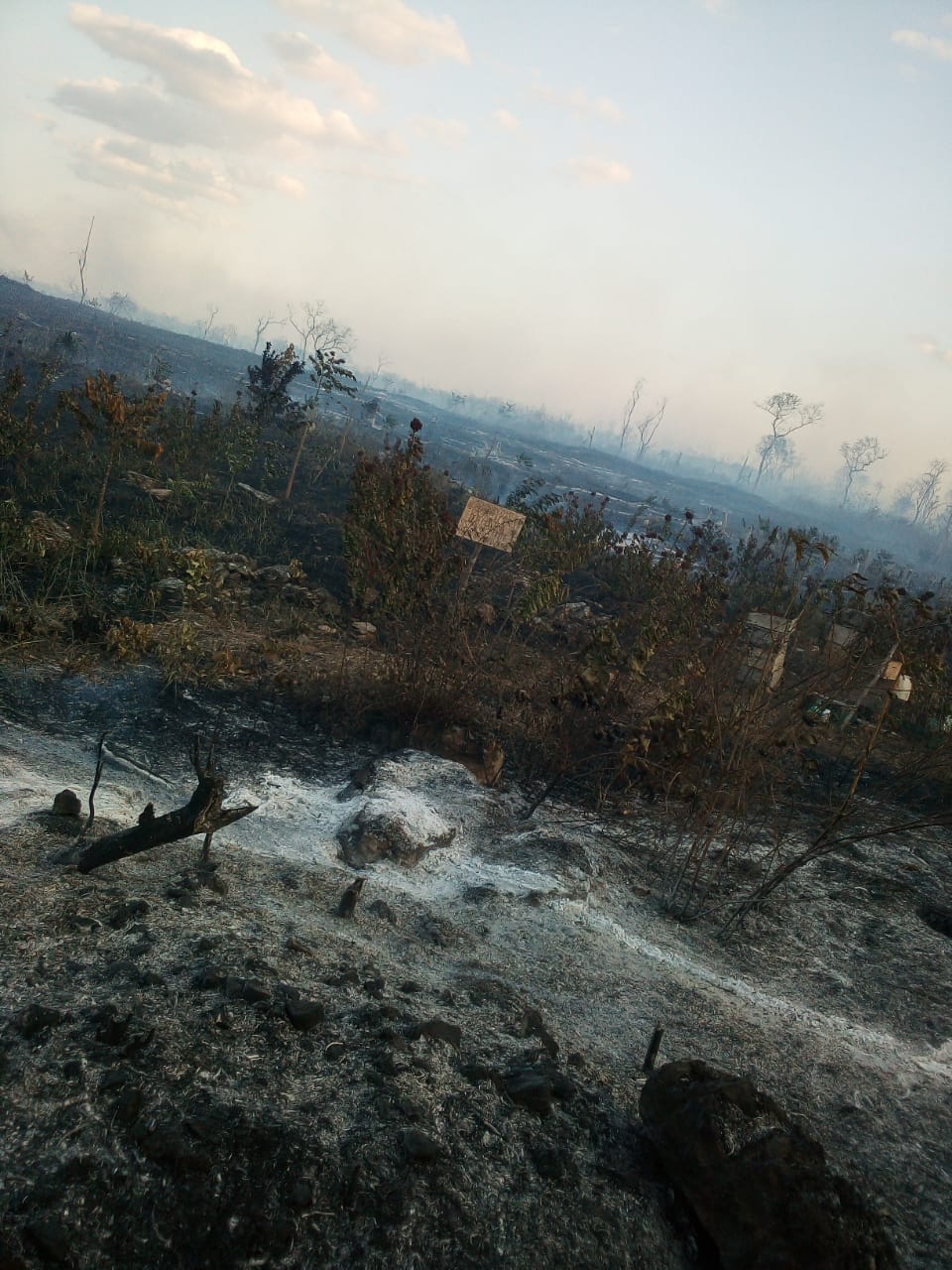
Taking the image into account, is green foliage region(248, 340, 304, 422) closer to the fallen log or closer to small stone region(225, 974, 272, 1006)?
the fallen log

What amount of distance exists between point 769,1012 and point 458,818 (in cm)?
170

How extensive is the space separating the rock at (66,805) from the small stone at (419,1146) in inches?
77.6

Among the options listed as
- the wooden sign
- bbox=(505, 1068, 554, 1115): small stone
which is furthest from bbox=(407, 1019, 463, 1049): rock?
the wooden sign

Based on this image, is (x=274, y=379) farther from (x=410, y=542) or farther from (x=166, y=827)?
(x=166, y=827)

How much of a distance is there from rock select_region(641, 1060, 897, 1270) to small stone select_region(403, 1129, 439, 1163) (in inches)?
21.6

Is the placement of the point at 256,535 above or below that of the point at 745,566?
below

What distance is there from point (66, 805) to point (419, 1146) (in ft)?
6.69

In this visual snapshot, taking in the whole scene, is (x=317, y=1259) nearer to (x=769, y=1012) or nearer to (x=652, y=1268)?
(x=652, y=1268)

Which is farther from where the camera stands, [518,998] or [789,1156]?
[518,998]

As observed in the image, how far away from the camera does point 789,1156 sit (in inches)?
61.1

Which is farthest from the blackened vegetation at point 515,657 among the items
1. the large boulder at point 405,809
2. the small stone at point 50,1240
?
the small stone at point 50,1240

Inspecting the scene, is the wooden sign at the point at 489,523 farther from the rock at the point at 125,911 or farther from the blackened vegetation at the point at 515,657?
the rock at the point at 125,911

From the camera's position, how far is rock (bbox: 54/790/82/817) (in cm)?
290

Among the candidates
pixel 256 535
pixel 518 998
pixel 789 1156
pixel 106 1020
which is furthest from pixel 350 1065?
pixel 256 535
